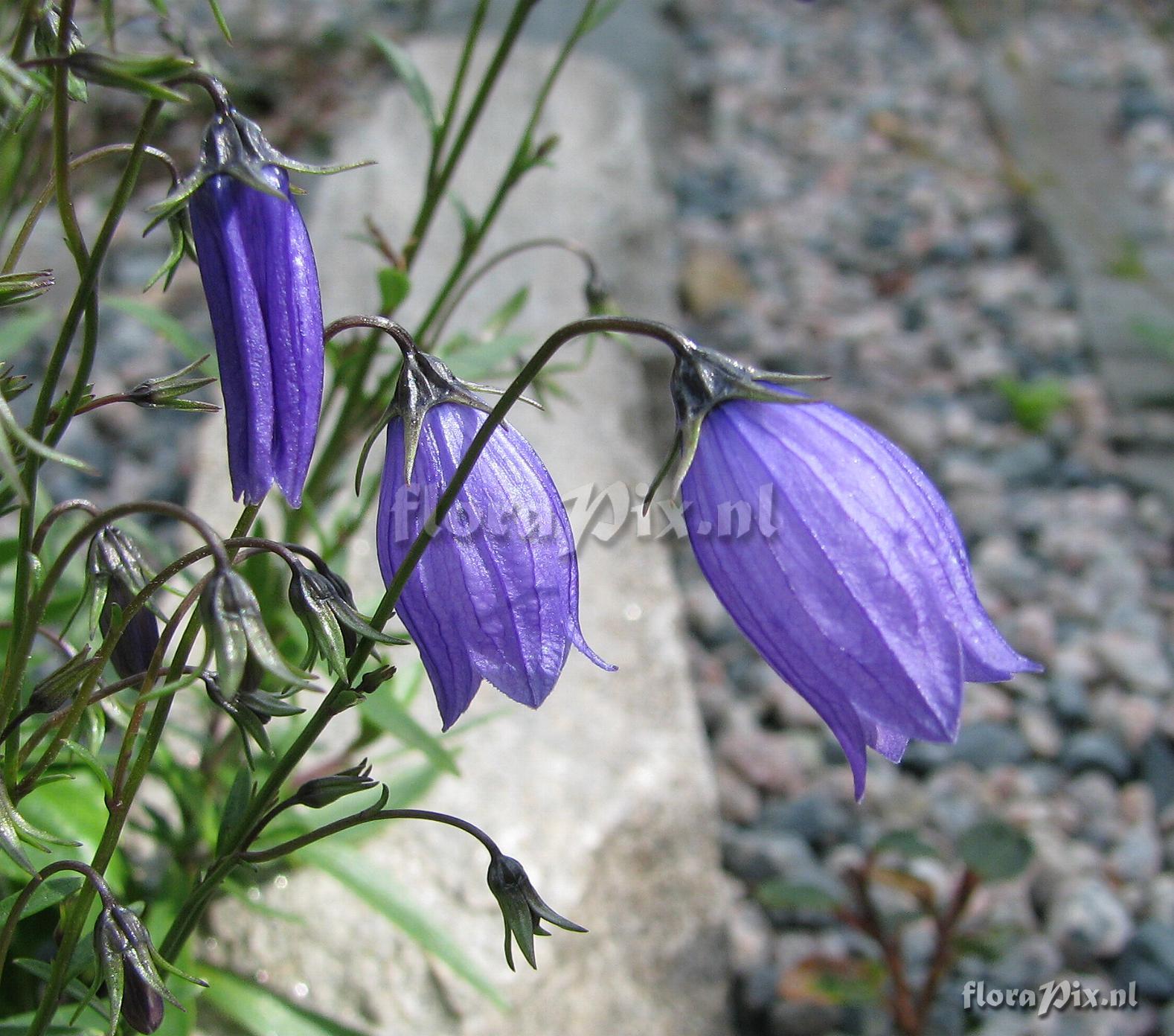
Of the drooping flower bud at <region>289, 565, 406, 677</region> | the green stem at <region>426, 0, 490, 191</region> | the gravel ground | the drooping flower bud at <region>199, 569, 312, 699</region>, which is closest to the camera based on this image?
the drooping flower bud at <region>199, 569, 312, 699</region>

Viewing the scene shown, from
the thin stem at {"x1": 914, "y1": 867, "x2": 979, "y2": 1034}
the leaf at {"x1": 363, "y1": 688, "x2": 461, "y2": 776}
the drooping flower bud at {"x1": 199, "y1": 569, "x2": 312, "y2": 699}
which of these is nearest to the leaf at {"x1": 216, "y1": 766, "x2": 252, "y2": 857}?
the drooping flower bud at {"x1": 199, "y1": 569, "x2": 312, "y2": 699}

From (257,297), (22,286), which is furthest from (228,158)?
(22,286)

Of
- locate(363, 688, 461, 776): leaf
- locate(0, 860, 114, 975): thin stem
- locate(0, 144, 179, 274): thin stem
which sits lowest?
locate(363, 688, 461, 776): leaf

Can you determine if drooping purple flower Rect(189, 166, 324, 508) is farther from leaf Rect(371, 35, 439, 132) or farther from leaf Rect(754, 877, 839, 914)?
leaf Rect(754, 877, 839, 914)

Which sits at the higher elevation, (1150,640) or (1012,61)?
(1012,61)

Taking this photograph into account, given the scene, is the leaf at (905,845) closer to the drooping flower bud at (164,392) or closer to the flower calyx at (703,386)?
the flower calyx at (703,386)

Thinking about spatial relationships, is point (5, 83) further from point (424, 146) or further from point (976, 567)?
point (424, 146)

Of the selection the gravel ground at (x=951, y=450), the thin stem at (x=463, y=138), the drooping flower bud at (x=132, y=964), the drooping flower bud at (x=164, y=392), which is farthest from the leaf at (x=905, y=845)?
the drooping flower bud at (x=164, y=392)

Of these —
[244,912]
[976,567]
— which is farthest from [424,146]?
[244,912]
